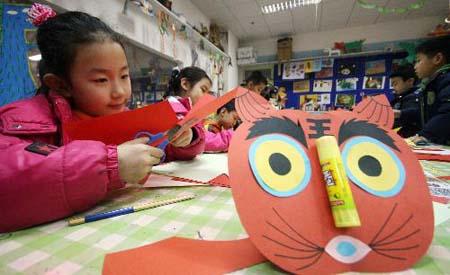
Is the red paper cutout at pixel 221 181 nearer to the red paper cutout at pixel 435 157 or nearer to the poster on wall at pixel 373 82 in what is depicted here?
the red paper cutout at pixel 435 157

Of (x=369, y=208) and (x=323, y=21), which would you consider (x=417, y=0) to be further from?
(x=369, y=208)

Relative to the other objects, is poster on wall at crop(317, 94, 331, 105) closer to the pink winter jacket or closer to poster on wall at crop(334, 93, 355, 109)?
poster on wall at crop(334, 93, 355, 109)

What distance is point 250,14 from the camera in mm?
3477

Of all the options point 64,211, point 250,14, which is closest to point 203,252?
point 64,211

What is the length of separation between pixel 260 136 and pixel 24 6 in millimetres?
1381

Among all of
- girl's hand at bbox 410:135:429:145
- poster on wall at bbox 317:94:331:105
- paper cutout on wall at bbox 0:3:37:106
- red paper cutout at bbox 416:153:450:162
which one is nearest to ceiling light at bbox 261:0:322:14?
poster on wall at bbox 317:94:331:105

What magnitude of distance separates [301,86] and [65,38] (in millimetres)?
4279

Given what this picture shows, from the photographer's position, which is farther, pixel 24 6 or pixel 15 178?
pixel 24 6

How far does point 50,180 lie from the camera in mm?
318

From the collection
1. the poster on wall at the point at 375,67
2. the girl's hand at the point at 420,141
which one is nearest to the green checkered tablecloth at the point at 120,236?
the girl's hand at the point at 420,141

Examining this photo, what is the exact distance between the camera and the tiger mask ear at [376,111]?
32 centimetres

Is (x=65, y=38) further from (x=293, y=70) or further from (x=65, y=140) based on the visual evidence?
(x=293, y=70)

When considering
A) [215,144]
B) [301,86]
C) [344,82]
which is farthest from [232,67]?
[215,144]

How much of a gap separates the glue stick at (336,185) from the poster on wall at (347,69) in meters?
4.39
